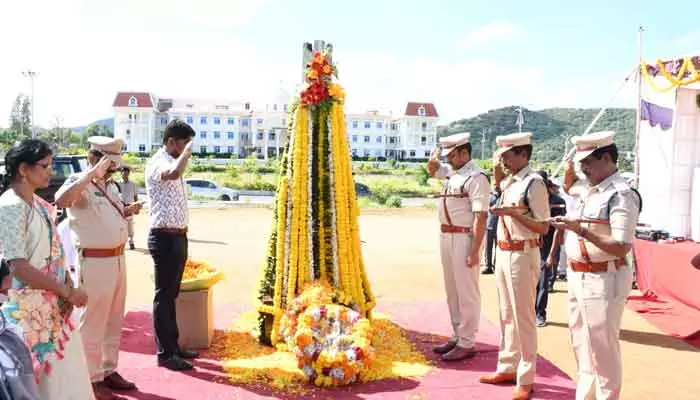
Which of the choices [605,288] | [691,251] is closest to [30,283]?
[605,288]

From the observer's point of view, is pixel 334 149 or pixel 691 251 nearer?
pixel 334 149

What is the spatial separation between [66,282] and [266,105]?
79421 mm

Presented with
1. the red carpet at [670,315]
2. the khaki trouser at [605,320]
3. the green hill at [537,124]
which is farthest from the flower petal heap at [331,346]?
the green hill at [537,124]

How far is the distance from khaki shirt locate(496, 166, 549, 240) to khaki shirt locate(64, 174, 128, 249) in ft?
9.74

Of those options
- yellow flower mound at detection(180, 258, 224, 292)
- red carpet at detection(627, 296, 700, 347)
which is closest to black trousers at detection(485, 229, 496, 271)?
red carpet at detection(627, 296, 700, 347)

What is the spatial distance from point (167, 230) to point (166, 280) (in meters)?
0.42

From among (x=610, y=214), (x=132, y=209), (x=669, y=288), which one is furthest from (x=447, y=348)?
(x=669, y=288)

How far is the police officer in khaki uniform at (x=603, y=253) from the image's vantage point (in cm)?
362

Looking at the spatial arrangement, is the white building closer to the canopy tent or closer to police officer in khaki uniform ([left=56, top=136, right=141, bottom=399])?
the canopy tent

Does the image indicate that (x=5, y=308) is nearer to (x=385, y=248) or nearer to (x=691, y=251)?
(x=691, y=251)

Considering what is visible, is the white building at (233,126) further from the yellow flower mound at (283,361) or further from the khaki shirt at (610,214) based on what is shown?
the khaki shirt at (610,214)

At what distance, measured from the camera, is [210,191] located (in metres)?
28.4

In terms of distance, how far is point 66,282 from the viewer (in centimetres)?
340

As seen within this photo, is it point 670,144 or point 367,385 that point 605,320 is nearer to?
point 367,385
